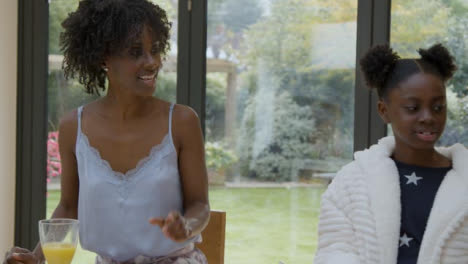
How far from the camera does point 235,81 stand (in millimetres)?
3264

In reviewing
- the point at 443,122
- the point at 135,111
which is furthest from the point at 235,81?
the point at 443,122

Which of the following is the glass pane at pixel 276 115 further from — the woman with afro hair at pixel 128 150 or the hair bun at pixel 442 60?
the woman with afro hair at pixel 128 150

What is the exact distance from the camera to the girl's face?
5.69 ft

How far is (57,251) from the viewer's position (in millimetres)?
1407

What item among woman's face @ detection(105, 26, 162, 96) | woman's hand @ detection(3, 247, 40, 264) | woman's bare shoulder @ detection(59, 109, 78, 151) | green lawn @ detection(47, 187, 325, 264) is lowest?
green lawn @ detection(47, 187, 325, 264)

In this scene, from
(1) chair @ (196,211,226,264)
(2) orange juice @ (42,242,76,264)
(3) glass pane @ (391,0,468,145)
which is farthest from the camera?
(3) glass pane @ (391,0,468,145)

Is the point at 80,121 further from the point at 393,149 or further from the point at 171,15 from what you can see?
the point at 171,15

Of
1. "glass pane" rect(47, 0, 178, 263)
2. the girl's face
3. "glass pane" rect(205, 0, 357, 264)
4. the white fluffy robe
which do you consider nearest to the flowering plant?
"glass pane" rect(47, 0, 178, 263)

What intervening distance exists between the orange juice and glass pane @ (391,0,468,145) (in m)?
1.80

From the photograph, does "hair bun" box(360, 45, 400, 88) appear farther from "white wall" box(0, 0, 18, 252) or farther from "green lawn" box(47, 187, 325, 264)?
"white wall" box(0, 0, 18, 252)

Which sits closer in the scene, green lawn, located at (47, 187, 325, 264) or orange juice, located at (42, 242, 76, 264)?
orange juice, located at (42, 242, 76, 264)

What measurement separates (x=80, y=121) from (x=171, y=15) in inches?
64.1

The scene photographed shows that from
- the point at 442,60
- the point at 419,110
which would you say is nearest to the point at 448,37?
the point at 442,60

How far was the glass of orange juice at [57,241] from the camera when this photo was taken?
55.6 inches
